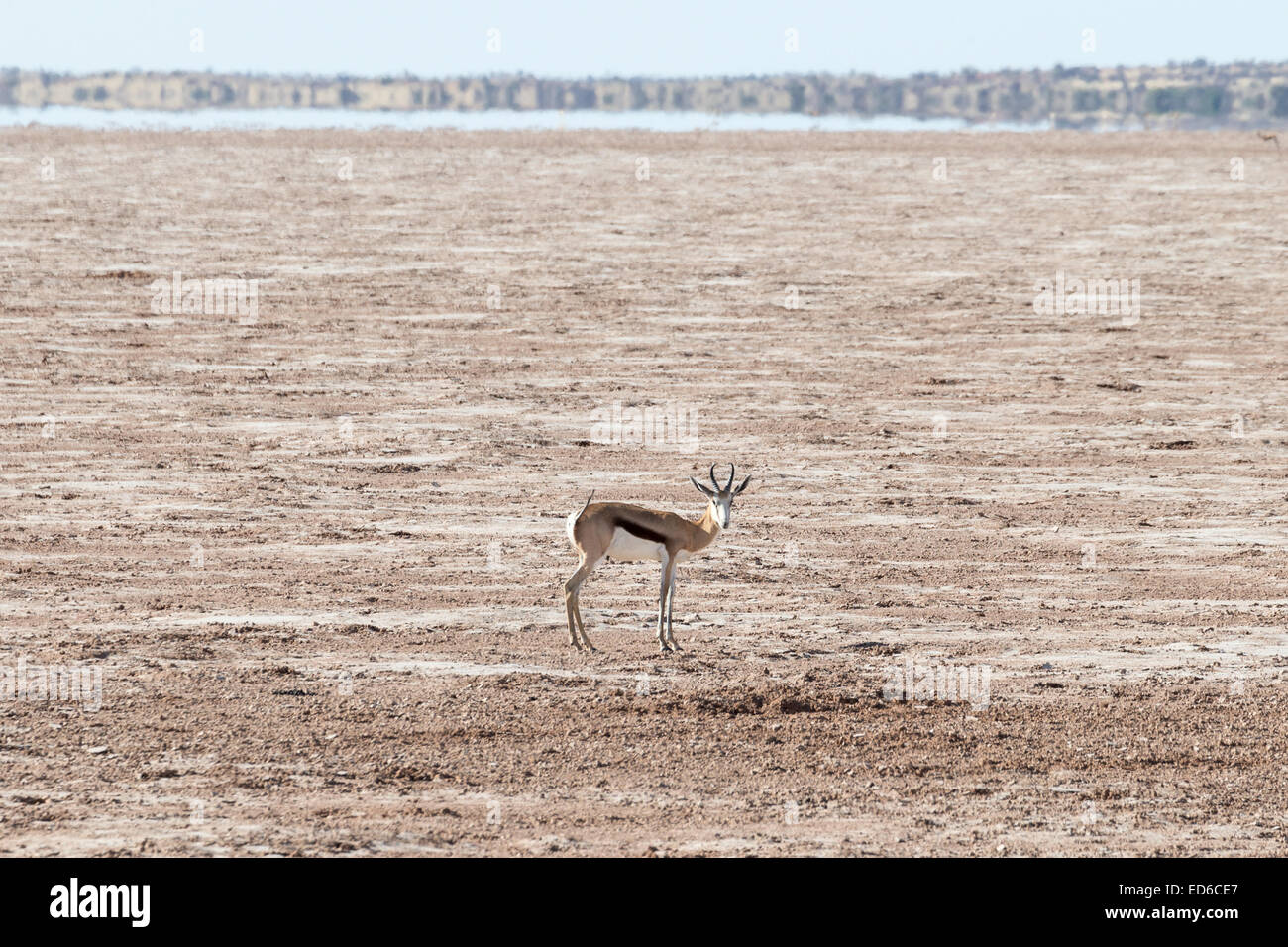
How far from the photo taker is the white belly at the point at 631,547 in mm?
10508

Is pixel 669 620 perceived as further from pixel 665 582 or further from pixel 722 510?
pixel 722 510

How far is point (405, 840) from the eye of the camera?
740 centimetres

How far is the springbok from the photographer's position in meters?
10.4

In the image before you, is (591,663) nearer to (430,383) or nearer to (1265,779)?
(1265,779)

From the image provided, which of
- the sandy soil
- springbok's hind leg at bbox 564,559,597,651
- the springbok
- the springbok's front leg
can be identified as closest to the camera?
the sandy soil

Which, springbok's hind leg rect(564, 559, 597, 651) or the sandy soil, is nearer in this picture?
the sandy soil

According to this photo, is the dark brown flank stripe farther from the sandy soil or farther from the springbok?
the sandy soil

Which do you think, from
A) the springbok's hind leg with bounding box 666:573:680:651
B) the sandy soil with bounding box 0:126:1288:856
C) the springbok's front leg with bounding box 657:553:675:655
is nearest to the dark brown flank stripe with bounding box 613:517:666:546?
the springbok's front leg with bounding box 657:553:675:655

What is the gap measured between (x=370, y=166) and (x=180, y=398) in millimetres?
21747

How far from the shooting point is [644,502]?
1473cm

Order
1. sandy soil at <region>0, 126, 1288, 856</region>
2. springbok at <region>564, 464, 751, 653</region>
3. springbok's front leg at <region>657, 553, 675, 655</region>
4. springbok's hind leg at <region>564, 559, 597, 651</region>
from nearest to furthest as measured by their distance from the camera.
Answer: sandy soil at <region>0, 126, 1288, 856</region> → springbok at <region>564, 464, 751, 653</region> → springbok's hind leg at <region>564, 559, 597, 651</region> → springbok's front leg at <region>657, 553, 675, 655</region>

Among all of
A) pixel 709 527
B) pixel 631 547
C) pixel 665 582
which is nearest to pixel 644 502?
pixel 709 527

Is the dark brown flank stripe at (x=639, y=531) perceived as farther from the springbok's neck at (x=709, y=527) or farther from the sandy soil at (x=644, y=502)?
the sandy soil at (x=644, y=502)

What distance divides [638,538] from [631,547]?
7 cm
